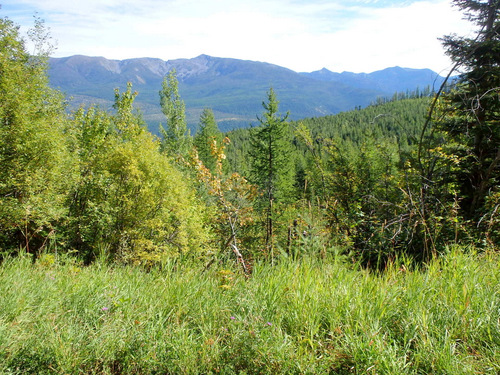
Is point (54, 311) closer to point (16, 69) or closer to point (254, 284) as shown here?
point (254, 284)

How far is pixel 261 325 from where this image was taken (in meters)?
1.88

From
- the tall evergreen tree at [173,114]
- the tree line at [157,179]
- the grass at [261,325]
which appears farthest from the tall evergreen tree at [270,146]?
the grass at [261,325]

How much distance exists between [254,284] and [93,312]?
3.96 feet

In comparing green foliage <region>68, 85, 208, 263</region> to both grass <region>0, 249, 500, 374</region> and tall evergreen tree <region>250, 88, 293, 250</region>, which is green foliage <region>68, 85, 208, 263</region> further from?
tall evergreen tree <region>250, 88, 293, 250</region>

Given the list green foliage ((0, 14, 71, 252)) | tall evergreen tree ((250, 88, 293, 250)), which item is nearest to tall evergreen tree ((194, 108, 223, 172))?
tall evergreen tree ((250, 88, 293, 250))

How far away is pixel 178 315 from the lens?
6.89 feet

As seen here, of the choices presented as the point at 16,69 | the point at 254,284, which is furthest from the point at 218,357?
the point at 16,69

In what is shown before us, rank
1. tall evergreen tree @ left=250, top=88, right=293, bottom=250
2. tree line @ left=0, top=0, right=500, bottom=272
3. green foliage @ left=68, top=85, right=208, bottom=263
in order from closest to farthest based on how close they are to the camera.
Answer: tree line @ left=0, top=0, right=500, bottom=272
green foliage @ left=68, top=85, right=208, bottom=263
tall evergreen tree @ left=250, top=88, right=293, bottom=250

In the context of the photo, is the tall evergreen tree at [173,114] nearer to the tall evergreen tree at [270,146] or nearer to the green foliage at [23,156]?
the tall evergreen tree at [270,146]

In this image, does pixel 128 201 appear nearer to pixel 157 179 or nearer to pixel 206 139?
pixel 157 179

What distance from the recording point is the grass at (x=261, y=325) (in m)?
1.61

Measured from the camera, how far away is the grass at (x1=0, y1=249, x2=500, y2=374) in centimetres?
161

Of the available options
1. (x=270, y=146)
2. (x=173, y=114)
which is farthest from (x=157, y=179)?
(x=173, y=114)

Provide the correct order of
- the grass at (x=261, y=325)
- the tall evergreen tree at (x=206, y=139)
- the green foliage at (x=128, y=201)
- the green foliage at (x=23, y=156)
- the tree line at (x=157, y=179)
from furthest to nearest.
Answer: the tall evergreen tree at (x=206, y=139)
the green foliage at (x=128, y=201)
the green foliage at (x=23, y=156)
the tree line at (x=157, y=179)
the grass at (x=261, y=325)
